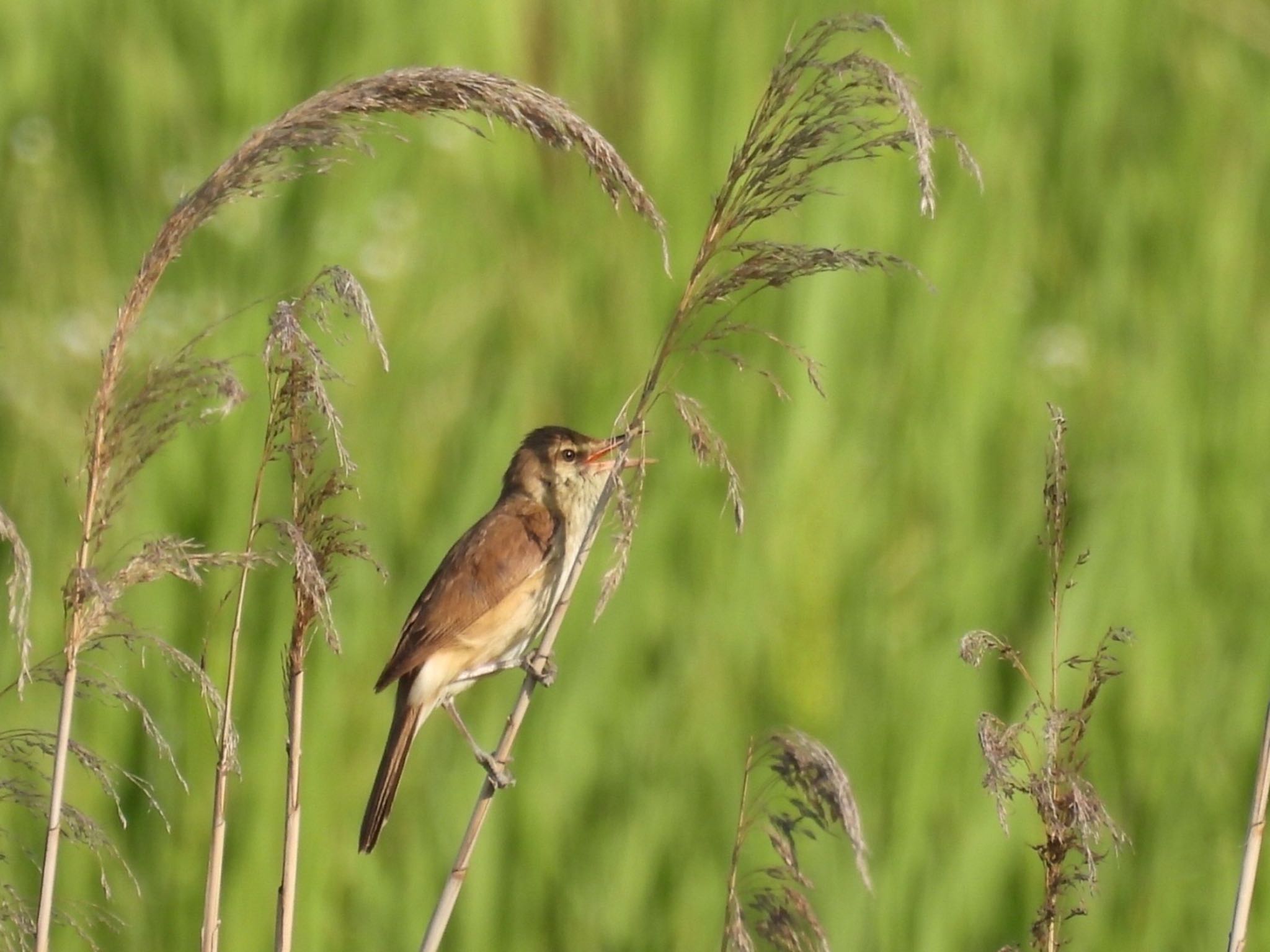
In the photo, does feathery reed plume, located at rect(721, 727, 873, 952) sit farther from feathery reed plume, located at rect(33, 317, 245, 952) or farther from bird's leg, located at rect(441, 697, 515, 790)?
feathery reed plume, located at rect(33, 317, 245, 952)

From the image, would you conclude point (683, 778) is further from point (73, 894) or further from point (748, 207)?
point (748, 207)

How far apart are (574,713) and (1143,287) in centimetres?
Result: 195

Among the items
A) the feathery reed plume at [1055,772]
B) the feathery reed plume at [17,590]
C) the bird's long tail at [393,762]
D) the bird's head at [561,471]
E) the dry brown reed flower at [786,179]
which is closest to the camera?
the feathery reed plume at [17,590]

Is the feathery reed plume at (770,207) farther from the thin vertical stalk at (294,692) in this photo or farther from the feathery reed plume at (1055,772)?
the feathery reed plume at (1055,772)

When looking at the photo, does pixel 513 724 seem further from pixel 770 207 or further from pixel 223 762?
pixel 770 207

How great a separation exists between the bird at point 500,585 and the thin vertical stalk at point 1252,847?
5.15 feet

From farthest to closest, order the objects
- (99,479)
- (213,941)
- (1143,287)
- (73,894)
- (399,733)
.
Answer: (1143,287) < (73,894) < (399,733) < (213,941) < (99,479)

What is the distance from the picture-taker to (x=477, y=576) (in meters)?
3.61

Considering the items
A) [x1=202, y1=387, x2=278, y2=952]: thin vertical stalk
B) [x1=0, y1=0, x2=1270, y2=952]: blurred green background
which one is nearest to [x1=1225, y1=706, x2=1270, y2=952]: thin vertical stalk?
[x1=202, y1=387, x2=278, y2=952]: thin vertical stalk

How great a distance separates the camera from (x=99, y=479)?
188 centimetres

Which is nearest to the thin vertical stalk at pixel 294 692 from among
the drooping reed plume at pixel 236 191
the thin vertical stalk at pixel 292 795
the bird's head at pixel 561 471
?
the thin vertical stalk at pixel 292 795

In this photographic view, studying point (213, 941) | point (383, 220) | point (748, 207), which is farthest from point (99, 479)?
point (383, 220)

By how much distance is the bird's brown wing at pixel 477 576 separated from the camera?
351 centimetres

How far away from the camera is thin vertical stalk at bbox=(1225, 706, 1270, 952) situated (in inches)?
78.9
